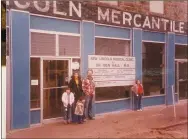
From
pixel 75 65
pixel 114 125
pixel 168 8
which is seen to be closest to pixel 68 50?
pixel 75 65

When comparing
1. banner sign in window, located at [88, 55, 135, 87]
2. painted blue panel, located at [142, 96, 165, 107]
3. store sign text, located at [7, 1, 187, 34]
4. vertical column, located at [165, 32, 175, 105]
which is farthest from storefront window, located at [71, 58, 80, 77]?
vertical column, located at [165, 32, 175, 105]

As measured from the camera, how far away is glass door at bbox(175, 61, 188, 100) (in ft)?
9.89

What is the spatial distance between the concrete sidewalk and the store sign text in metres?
0.83

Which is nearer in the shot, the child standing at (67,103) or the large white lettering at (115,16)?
the child standing at (67,103)

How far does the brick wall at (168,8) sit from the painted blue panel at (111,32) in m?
0.21

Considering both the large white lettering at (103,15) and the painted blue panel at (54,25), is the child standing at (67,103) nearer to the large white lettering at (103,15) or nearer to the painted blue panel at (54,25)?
the painted blue panel at (54,25)

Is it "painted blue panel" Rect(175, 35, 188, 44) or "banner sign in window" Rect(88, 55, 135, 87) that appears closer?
"banner sign in window" Rect(88, 55, 135, 87)

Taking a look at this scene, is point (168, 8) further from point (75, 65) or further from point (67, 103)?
point (67, 103)

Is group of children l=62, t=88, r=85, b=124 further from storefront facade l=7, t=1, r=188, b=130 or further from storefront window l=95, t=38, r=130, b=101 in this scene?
storefront window l=95, t=38, r=130, b=101

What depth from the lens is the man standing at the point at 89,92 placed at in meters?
2.50

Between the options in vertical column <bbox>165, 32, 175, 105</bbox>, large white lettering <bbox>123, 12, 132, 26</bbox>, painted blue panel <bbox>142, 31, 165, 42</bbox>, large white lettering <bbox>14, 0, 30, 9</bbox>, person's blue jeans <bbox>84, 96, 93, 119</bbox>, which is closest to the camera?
large white lettering <bbox>14, 0, 30, 9</bbox>

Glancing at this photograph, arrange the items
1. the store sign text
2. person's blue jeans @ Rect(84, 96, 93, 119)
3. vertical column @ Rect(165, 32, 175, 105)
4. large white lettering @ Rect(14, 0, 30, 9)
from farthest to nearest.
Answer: vertical column @ Rect(165, 32, 175, 105) → person's blue jeans @ Rect(84, 96, 93, 119) → the store sign text → large white lettering @ Rect(14, 0, 30, 9)

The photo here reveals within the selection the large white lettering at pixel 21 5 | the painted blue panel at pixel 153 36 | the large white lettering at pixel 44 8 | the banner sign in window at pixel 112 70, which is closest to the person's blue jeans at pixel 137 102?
the banner sign in window at pixel 112 70

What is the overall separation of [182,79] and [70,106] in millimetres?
1346
